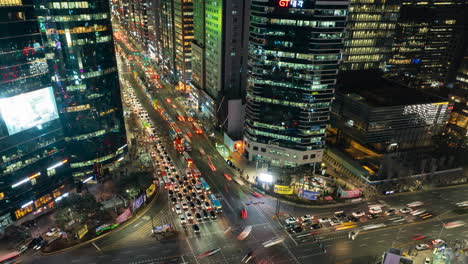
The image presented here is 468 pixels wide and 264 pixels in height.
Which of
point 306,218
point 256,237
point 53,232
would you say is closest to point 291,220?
point 306,218

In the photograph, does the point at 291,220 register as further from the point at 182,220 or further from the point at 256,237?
the point at 182,220

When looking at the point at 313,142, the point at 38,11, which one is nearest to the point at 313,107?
the point at 313,142

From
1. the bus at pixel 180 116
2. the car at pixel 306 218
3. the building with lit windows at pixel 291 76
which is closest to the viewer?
the car at pixel 306 218

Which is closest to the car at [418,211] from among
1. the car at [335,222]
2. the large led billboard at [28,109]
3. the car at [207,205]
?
the car at [335,222]

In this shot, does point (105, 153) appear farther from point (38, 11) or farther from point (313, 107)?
point (313, 107)

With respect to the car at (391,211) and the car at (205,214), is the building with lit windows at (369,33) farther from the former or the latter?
the car at (205,214)

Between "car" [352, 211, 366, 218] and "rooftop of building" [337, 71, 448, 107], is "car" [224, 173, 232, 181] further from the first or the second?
"rooftop of building" [337, 71, 448, 107]
